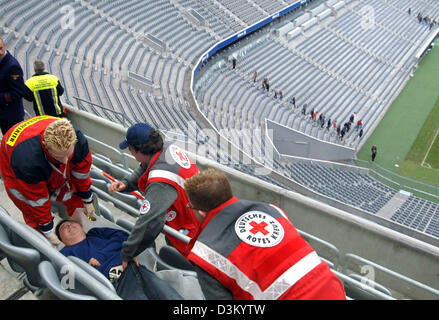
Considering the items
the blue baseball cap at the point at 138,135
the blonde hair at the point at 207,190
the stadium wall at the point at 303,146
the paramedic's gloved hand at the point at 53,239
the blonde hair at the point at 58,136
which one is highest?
the blonde hair at the point at 207,190

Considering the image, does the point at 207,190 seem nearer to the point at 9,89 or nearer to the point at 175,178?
the point at 175,178

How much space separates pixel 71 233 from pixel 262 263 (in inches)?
76.6

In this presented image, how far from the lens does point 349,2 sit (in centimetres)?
2861

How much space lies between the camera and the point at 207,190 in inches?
80.3

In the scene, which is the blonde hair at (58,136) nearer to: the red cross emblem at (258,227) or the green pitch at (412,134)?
the red cross emblem at (258,227)

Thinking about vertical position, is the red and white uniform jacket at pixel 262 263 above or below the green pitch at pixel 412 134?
above

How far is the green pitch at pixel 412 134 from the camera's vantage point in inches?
605

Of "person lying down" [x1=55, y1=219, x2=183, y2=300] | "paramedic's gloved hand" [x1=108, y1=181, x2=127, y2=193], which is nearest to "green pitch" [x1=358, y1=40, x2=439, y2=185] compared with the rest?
"paramedic's gloved hand" [x1=108, y1=181, x2=127, y2=193]

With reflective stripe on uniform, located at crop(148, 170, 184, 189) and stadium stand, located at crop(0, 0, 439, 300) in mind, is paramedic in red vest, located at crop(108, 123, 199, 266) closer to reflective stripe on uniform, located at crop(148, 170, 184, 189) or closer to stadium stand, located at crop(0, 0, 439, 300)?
→ reflective stripe on uniform, located at crop(148, 170, 184, 189)

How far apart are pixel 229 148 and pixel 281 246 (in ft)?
30.7

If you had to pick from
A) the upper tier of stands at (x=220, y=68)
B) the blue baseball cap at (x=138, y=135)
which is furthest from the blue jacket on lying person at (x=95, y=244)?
the upper tier of stands at (x=220, y=68)

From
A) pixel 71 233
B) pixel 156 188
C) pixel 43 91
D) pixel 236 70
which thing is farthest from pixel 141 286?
pixel 236 70
